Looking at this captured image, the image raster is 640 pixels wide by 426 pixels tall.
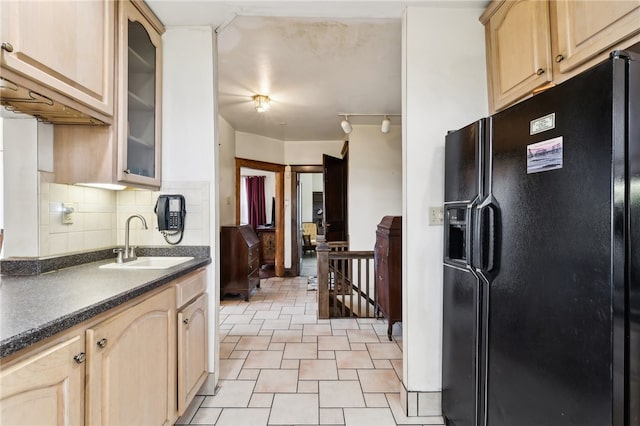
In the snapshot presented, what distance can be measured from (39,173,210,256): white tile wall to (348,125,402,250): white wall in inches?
113

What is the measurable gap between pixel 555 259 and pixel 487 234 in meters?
0.29

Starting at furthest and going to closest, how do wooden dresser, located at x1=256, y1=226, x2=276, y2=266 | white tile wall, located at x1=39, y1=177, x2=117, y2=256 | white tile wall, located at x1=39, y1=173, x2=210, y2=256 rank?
wooden dresser, located at x1=256, y1=226, x2=276, y2=266 → white tile wall, located at x1=39, y1=173, x2=210, y2=256 → white tile wall, located at x1=39, y1=177, x2=117, y2=256

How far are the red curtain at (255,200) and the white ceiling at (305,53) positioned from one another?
12.5 feet

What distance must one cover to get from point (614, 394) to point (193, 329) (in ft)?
5.87

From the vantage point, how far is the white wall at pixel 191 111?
1.97m

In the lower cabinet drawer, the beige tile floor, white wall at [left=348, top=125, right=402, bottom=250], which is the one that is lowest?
the beige tile floor

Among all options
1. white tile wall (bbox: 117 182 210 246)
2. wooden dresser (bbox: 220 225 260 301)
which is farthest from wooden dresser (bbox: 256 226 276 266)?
white tile wall (bbox: 117 182 210 246)

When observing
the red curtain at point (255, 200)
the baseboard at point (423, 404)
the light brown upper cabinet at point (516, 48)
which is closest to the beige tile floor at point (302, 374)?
the baseboard at point (423, 404)

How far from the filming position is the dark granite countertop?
2.53ft

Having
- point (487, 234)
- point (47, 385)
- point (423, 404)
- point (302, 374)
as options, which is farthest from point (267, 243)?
point (47, 385)

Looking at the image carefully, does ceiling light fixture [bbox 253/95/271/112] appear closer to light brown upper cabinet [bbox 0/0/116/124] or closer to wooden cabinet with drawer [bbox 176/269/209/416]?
light brown upper cabinet [bbox 0/0/116/124]

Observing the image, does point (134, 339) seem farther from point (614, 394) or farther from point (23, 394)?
point (614, 394)

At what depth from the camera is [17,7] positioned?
104cm

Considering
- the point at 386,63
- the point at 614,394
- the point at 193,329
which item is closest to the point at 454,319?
the point at 614,394
